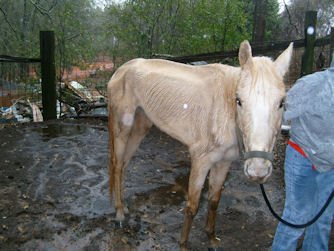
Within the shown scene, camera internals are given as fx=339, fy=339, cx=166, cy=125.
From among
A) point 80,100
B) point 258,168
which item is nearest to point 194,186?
point 258,168

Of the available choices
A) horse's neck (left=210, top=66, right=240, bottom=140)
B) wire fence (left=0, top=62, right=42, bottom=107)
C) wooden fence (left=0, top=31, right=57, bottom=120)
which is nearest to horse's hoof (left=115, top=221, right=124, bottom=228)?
horse's neck (left=210, top=66, right=240, bottom=140)

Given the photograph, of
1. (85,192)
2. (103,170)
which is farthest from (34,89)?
(85,192)

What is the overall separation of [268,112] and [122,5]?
6.47 m

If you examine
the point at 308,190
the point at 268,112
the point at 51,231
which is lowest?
the point at 51,231

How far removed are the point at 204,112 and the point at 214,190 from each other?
0.72 metres

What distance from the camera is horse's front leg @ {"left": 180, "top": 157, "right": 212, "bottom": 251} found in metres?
2.60

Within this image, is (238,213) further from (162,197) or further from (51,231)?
(51,231)

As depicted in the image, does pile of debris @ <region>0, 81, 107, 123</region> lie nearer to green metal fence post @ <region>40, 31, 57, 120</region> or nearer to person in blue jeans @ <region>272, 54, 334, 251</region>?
green metal fence post @ <region>40, 31, 57, 120</region>

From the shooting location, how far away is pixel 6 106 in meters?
7.05

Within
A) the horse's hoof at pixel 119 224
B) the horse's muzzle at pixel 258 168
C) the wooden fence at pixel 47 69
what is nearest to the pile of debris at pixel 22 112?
the wooden fence at pixel 47 69

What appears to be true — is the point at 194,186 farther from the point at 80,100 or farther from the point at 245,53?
the point at 80,100

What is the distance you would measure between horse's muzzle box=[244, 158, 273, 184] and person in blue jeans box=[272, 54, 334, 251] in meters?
0.35

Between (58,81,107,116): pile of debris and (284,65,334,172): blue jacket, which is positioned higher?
(284,65,334,172): blue jacket

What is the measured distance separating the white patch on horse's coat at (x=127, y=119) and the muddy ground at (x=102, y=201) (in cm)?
92
